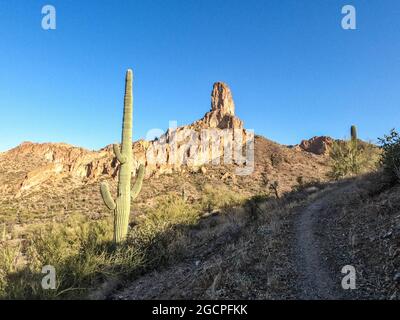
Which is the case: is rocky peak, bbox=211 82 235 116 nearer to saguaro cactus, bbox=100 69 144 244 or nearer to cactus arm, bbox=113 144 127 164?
saguaro cactus, bbox=100 69 144 244

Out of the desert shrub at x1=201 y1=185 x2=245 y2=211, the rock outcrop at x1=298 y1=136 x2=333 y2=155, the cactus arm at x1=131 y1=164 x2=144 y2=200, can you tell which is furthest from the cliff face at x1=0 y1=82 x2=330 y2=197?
the cactus arm at x1=131 y1=164 x2=144 y2=200

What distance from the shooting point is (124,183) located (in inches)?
434

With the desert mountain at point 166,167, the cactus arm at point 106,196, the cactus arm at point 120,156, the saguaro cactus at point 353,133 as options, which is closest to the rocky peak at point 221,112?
the desert mountain at point 166,167

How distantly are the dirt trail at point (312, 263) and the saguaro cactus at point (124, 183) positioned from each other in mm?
5194

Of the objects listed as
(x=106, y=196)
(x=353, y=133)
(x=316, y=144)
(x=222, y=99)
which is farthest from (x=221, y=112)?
(x=106, y=196)

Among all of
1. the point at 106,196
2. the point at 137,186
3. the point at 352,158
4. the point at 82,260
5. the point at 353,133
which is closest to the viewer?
the point at 82,260

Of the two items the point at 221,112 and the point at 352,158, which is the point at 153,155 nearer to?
the point at 221,112

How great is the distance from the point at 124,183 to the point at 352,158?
796 inches

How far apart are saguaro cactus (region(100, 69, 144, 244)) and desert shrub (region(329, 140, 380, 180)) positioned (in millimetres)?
18752

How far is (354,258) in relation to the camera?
22.1 feet

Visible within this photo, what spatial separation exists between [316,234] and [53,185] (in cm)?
4209

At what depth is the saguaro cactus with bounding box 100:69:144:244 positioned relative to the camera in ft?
34.6

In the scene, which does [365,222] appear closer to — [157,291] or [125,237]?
[157,291]
